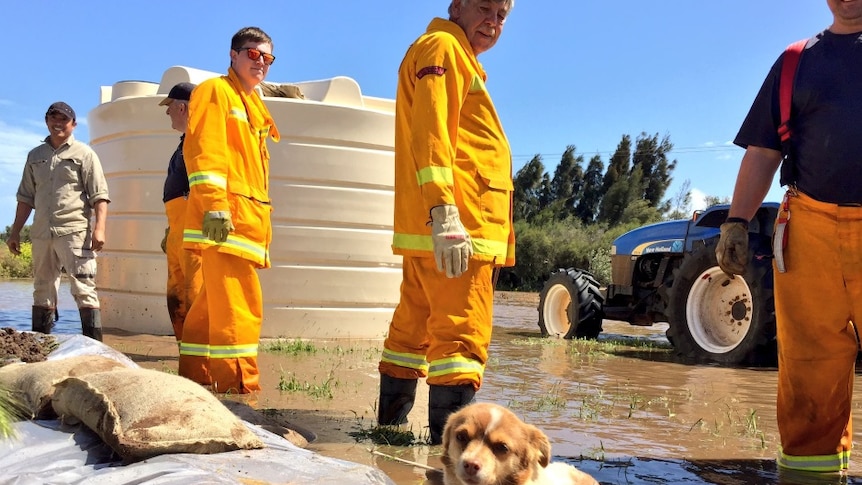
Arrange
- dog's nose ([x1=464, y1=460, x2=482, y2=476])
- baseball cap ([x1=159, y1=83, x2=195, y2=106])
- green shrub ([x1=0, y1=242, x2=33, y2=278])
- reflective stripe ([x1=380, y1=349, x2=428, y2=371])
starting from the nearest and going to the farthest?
dog's nose ([x1=464, y1=460, x2=482, y2=476]) < reflective stripe ([x1=380, y1=349, x2=428, y2=371]) < baseball cap ([x1=159, y1=83, x2=195, y2=106]) < green shrub ([x1=0, y1=242, x2=33, y2=278])

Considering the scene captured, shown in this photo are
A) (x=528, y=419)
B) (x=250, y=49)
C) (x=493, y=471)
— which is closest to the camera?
(x=493, y=471)

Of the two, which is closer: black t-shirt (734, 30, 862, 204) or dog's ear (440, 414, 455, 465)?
dog's ear (440, 414, 455, 465)

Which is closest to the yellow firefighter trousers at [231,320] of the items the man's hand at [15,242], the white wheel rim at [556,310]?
the man's hand at [15,242]

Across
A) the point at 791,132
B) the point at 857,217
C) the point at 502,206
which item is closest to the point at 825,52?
the point at 791,132

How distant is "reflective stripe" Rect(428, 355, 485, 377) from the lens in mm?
2969

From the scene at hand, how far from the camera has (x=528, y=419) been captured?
385 centimetres

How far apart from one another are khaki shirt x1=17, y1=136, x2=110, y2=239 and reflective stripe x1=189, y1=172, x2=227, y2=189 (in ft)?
7.37

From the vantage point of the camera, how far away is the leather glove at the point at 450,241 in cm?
288

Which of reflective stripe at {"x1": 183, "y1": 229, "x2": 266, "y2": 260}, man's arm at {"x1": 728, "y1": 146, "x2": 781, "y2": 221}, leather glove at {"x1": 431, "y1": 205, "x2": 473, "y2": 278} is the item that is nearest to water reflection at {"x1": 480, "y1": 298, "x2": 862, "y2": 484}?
leather glove at {"x1": 431, "y1": 205, "x2": 473, "y2": 278}

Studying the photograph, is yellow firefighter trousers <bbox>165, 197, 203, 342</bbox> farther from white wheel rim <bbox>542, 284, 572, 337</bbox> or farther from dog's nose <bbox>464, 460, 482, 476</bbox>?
white wheel rim <bbox>542, 284, 572, 337</bbox>

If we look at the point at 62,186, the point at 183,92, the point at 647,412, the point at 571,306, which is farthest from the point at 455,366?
the point at 571,306

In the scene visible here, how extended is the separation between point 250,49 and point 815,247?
3.18m

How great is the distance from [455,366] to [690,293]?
4647 mm

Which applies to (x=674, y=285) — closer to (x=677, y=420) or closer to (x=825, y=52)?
(x=677, y=420)
